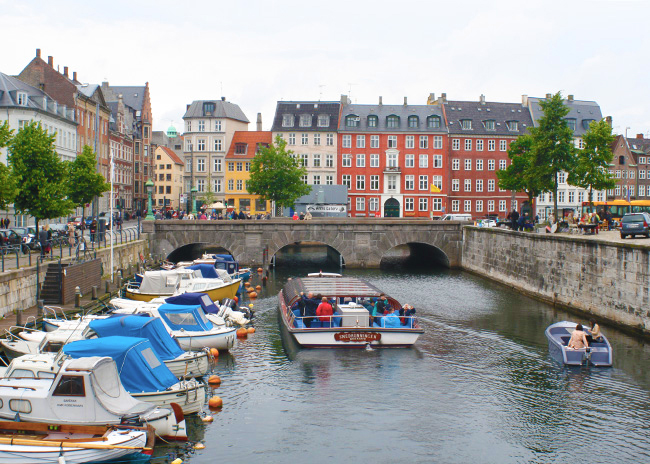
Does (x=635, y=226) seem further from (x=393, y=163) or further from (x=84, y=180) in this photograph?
(x=393, y=163)

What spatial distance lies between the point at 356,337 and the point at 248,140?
7621cm

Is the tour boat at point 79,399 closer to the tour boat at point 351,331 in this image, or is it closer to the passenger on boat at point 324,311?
the tour boat at point 351,331

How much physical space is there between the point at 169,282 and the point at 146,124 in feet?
270

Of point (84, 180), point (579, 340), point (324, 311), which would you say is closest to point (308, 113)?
point (84, 180)

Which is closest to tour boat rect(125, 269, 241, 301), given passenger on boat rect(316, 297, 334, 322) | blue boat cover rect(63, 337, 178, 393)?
passenger on boat rect(316, 297, 334, 322)

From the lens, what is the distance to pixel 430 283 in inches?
2132

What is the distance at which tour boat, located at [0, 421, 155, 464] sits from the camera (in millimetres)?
16422

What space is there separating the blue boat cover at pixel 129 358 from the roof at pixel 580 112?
9031cm

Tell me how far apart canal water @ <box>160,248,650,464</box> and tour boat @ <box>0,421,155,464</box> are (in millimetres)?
1984

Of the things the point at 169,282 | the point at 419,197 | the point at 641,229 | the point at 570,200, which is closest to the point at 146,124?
the point at 419,197

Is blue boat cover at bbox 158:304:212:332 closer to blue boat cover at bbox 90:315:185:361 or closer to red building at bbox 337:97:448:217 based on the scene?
blue boat cover at bbox 90:315:185:361

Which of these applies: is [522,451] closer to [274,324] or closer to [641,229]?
[274,324]

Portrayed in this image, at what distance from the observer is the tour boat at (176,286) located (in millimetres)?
40800

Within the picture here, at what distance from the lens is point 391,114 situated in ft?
319
